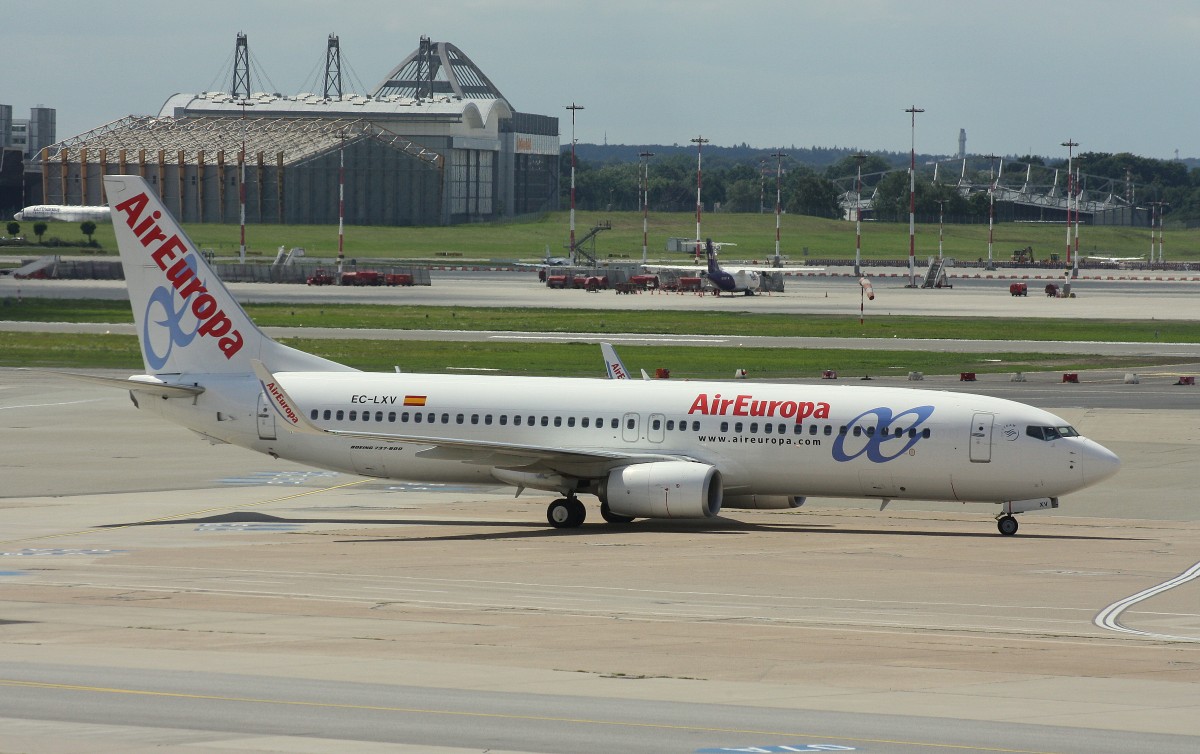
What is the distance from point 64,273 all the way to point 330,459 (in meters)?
128

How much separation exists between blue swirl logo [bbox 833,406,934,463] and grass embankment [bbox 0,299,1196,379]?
36.6 m

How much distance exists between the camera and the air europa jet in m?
39.7

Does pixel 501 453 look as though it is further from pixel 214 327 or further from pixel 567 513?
pixel 214 327

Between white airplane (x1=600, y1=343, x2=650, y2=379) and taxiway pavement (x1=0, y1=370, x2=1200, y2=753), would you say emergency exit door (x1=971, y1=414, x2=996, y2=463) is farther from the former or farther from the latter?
white airplane (x1=600, y1=343, x2=650, y2=379)

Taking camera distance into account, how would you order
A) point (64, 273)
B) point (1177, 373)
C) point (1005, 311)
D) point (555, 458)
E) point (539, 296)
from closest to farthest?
point (555, 458), point (1177, 373), point (1005, 311), point (539, 296), point (64, 273)

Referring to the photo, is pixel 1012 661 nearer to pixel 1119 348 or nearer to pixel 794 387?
pixel 794 387

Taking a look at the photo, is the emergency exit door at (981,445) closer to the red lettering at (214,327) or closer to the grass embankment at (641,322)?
the red lettering at (214,327)

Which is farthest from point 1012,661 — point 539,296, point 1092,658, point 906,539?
point 539,296

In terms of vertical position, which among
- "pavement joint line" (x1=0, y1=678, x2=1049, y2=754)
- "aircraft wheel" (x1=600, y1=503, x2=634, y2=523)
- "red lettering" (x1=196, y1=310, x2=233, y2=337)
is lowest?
"aircraft wheel" (x1=600, y1=503, x2=634, y2=523)

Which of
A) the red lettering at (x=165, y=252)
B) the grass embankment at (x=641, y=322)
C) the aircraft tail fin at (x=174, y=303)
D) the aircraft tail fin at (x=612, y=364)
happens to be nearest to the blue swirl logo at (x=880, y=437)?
the aircraft tail fin at (x=612, y=364)

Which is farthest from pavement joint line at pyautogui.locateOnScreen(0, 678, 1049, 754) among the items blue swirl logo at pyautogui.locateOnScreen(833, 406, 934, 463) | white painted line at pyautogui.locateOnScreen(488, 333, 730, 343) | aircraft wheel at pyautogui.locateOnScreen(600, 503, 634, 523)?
white painted line at pyautogui.locateOnScreen(488, 333, 730, 343)

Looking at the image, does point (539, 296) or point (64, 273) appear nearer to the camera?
point (539, 296)

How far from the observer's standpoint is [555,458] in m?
40.2

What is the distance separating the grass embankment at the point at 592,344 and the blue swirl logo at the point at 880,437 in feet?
120
